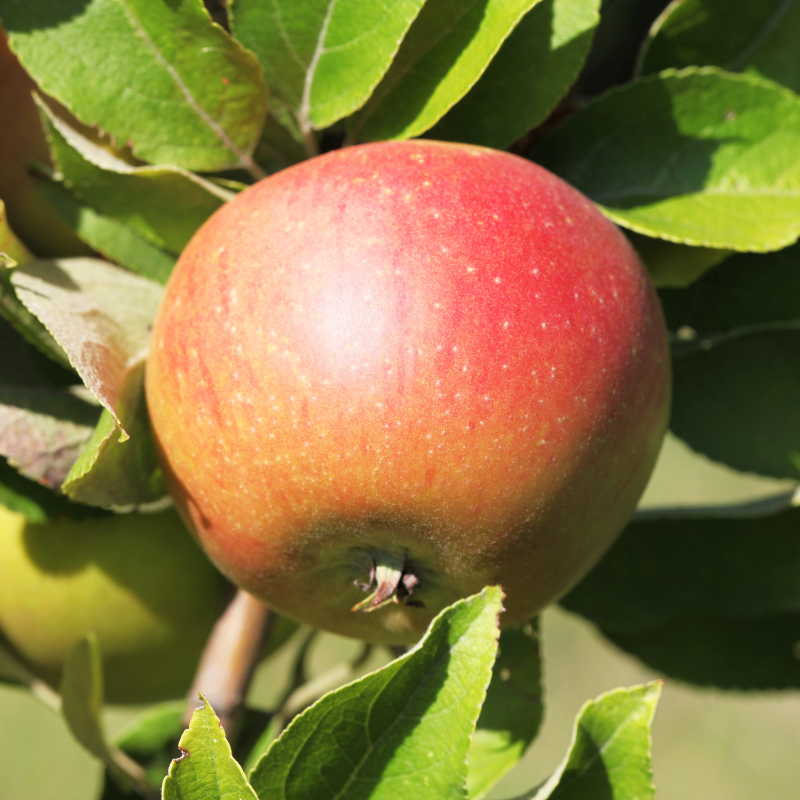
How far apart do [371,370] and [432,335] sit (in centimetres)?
4

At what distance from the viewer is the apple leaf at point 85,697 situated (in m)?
0.74

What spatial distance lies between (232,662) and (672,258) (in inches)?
20.2

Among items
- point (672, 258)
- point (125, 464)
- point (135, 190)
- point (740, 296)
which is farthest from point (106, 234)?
point (740, 296)

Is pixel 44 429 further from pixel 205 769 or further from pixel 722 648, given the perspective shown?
pixel 722 648

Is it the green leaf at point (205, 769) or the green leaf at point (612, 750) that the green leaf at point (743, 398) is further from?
the green leaf at point (205, 769)

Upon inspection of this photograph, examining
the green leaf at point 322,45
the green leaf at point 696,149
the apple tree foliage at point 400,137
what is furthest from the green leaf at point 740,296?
the green leaf at point 322,45

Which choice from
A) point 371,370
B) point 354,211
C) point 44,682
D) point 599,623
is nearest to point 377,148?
point 354,211

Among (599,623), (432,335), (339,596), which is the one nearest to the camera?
(432,335)

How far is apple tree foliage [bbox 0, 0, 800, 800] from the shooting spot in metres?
0.55

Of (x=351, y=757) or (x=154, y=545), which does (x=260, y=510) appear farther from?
(x=154, y=545)

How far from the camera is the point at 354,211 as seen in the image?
0.56m

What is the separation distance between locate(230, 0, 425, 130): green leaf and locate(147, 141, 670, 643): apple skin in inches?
2.6

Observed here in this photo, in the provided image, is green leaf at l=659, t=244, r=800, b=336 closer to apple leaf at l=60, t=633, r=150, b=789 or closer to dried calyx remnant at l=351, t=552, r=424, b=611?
dried calyx remnant at l=351, t=552, r=424, b=611

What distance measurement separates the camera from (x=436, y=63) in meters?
0.65
